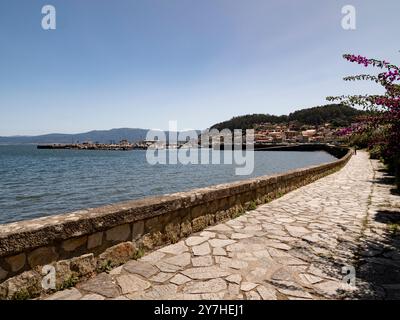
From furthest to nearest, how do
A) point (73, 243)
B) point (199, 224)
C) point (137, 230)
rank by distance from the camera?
point (199, 224) < point (137, 230) < point (73, 243)

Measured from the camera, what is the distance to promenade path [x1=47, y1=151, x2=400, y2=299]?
3.10 m

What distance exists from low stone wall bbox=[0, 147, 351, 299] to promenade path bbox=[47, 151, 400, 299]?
0.17 m

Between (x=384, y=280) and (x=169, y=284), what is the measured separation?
8.41 feet

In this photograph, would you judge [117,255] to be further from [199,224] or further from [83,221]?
[199,224]

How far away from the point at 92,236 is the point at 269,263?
2.32 m

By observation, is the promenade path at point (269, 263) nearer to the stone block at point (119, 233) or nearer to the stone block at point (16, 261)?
the stone block at point (119, 233)

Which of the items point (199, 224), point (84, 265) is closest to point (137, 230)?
point (84, 265)

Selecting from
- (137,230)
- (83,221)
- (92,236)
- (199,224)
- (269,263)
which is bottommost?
(269,263)

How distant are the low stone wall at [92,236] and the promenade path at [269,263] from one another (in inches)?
6.7

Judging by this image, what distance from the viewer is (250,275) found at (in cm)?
350

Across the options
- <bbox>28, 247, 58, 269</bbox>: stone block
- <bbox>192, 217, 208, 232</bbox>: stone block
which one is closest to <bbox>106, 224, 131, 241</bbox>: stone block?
<bbox>28, 247, 58, 269</bbox>: stone block

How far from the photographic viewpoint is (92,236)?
342 cm

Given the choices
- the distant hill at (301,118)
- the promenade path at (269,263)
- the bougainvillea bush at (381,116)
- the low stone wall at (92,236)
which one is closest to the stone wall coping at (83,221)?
the low stone wall at (92,236)
